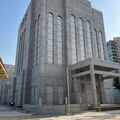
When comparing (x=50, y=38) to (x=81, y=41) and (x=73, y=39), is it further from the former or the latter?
(x=81, y=41)

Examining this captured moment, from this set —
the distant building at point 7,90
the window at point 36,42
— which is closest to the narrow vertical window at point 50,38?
the window at point 36,42

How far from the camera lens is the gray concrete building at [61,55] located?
108 feet

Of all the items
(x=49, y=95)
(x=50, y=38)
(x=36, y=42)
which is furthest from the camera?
(x=36, y=42)

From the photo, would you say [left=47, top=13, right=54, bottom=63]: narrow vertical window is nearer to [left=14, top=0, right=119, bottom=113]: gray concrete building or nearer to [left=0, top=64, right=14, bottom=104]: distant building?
[left=14, top=0, right=119, bottom=113]: gray concrete building

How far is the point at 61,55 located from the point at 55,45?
111 inches

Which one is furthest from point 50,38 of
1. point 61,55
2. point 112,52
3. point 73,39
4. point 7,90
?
point 112,52

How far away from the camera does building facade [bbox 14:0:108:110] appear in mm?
33562

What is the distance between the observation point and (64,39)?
3853 centimetres

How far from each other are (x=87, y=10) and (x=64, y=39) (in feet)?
45.6

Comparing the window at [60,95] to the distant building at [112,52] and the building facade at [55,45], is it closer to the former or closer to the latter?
the building facade at [55,45]

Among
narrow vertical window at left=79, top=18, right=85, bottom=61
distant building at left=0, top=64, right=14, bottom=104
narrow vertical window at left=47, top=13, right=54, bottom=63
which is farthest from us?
distant building at left=0, top=64, right=14, bottom=104

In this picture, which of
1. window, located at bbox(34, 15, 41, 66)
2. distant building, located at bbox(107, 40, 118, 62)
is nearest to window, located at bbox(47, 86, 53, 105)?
window, located at bbox(34, 15, 41, 66)

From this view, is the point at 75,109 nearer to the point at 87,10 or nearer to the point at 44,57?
the point at 44,57

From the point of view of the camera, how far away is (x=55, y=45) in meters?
36.5
